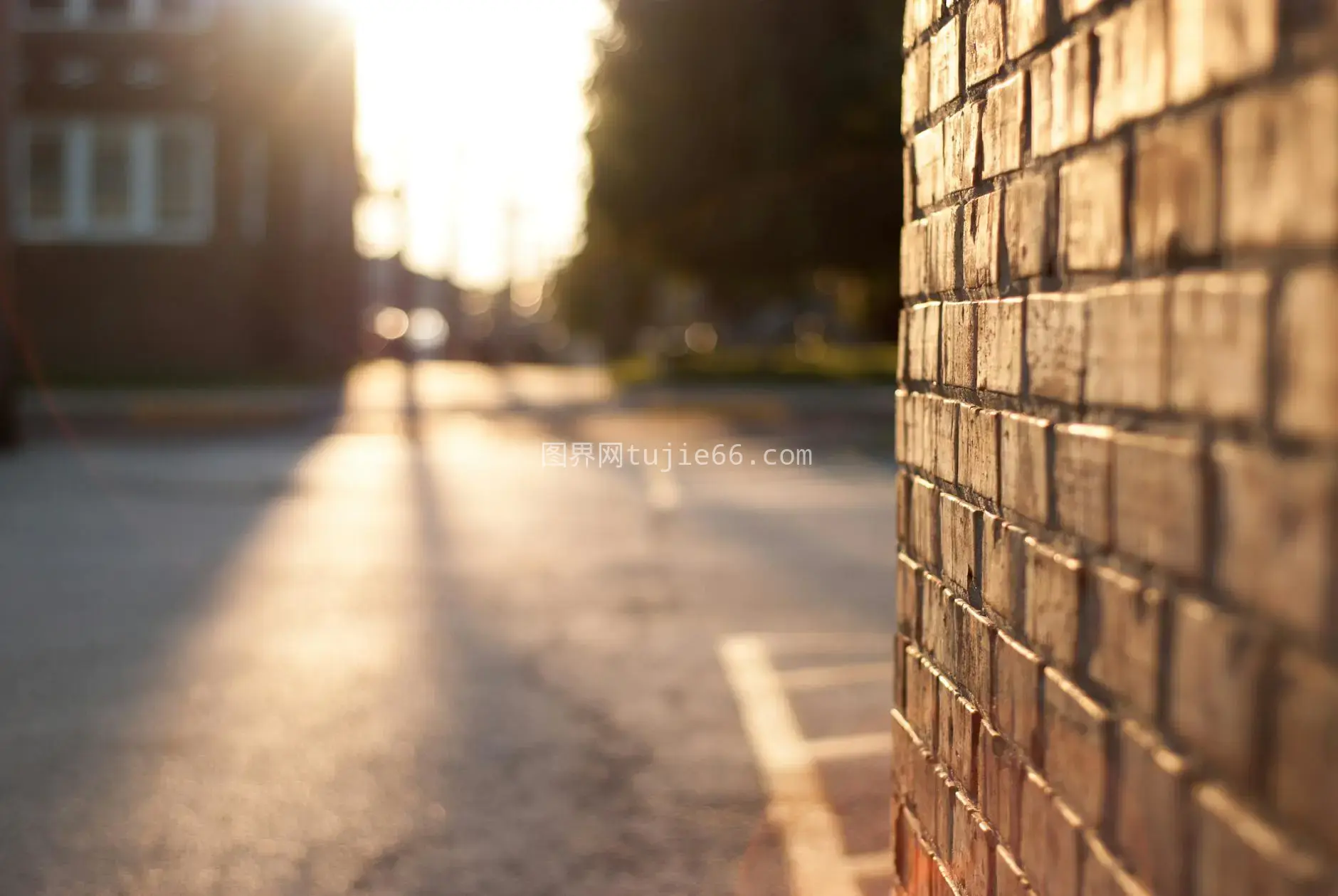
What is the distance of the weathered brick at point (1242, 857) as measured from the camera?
1.49 metres

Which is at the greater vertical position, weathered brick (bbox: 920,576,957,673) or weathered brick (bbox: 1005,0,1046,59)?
weathered brick (bbox: 1005,0,1046,59)

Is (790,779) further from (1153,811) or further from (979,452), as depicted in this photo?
(1153,811)

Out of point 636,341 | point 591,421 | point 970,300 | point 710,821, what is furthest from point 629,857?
point 636,341

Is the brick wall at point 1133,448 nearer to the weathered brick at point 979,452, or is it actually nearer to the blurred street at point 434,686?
the weathered brick at point 979,452

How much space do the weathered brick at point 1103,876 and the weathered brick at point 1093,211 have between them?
2.29 ft

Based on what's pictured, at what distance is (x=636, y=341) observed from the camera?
61750 millimetres

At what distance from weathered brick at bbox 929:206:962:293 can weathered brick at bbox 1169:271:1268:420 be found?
44.2 inches

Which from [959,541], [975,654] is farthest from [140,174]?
[975,654]

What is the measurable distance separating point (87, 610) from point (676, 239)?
1102 inches

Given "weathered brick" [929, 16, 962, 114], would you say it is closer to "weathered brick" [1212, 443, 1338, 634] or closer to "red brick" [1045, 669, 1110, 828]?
"red brick" [1045, 669, 1110, 828]

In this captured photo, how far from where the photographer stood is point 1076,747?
214 centimetres

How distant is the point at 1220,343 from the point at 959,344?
3.97 feet

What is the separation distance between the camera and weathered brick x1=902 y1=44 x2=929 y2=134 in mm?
3168

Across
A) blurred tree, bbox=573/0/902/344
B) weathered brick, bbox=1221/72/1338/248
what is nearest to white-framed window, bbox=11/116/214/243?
blurred tree, bbox=573/0/902/344
